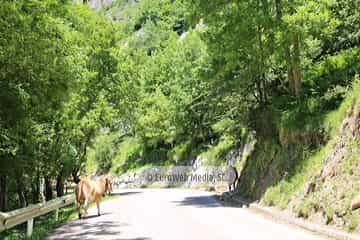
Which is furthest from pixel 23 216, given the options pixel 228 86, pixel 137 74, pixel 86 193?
pixel 137 74

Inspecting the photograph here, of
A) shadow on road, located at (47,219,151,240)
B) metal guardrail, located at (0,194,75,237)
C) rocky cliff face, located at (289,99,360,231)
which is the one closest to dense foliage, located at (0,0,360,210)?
metal guardrail, located at (0,194,75,237)

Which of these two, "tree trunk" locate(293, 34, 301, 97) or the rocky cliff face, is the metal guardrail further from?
"tree trunk" locate(293, 34, 301, 97)

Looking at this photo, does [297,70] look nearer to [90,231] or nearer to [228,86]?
[228,86]

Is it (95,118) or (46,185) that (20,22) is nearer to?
(46,185)

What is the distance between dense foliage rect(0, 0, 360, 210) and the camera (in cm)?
1294

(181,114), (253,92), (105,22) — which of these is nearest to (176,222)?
(253,92)

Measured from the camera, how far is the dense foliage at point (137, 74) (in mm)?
12938

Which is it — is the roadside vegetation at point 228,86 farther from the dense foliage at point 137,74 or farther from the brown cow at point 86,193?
the brown cow at point 86,193

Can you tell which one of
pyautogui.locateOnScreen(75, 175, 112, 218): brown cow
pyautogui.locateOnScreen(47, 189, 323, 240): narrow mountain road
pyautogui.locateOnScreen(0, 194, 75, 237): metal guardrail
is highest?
pyautogui.locateOnScreen(75, 175, 112, 218): brown cow

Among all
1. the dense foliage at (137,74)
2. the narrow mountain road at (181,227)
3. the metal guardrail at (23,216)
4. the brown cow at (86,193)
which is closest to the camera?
the metal guardrail at (23,216)

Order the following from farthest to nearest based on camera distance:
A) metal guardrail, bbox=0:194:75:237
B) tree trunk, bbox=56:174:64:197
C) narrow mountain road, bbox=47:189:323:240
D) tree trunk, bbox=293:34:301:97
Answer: tree trunk, bbox=56:174:64:197, tree trunk, bbox=293:34:301:97, narrow mountain road, bbox=47:189:323:240, metal guardrail, bbox=0:194:75:237

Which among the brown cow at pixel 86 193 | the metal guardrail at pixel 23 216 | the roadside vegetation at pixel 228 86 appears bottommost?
the metal guardrail at pixel 23 216

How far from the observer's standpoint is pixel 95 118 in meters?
30.1

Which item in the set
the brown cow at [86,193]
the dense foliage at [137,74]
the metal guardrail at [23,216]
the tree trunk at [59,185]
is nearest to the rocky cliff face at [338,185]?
the dense foliage at [137,74]
